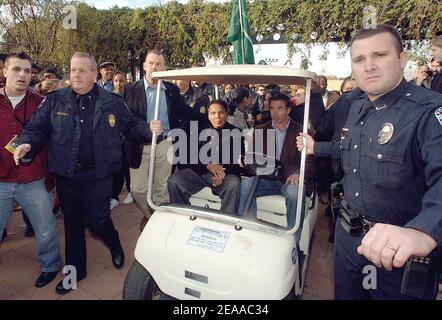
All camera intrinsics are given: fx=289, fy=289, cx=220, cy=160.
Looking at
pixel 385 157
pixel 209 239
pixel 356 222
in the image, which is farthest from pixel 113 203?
pixel 385 157

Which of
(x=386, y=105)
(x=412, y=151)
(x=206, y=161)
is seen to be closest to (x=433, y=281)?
(x=412, y=151)

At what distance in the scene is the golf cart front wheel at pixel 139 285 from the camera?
1.93 metres

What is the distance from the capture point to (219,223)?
6.27 ft

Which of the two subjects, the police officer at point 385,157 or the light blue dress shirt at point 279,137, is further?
the light blue dress shirt at point 279,137

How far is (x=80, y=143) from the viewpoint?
101 inches

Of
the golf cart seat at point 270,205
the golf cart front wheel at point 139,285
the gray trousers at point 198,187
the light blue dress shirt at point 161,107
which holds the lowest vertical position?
the golf cart front wheel at point 139,285

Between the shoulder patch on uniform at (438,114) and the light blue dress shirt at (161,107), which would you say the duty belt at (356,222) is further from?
the light blue dress shirt at (161,107)

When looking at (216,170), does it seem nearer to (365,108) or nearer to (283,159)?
(283,159)

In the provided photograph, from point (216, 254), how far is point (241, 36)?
3.04m

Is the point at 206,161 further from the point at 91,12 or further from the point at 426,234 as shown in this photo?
the point at 91,12

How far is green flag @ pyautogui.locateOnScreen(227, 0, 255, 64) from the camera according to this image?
3.76 m

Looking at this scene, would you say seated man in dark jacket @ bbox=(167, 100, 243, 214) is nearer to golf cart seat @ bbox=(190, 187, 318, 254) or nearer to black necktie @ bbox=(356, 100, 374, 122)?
golf cart seat @ bbox=(190, 187, 318, 254)

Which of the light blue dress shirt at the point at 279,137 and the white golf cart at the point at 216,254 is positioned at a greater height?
the light blue dress shirt at the point at 279,137

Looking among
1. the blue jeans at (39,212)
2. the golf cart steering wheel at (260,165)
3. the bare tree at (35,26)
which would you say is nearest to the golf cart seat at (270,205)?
the golf cart steering wheel at (260,165)
